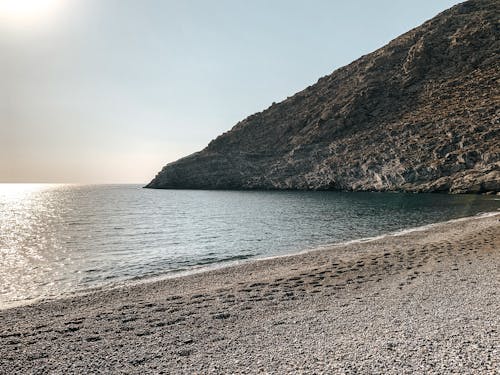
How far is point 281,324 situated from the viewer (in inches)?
457

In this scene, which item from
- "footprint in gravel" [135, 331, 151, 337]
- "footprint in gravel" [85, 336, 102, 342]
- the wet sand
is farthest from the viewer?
"footprint in gravel" [135, 331, 151, 337]

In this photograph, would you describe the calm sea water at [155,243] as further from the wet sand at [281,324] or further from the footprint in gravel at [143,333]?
the footprint in gravel at [143,333]

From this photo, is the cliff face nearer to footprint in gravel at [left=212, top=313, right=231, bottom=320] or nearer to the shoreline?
the shoreline

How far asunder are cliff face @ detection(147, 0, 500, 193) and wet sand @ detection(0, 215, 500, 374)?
8136 centimetres

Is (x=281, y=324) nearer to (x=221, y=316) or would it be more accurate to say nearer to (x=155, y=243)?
(x=221, y=316)

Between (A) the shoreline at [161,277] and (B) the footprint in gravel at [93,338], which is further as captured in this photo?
(A) the shoreline at [161,277]

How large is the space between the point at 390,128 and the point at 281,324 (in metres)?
119

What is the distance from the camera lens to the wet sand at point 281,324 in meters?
8.77

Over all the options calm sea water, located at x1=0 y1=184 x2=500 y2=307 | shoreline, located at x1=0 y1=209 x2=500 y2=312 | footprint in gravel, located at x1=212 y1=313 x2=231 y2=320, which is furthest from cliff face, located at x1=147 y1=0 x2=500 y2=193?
footprint in gravel, located at x1=212 y1=313 x2=231 y2=320

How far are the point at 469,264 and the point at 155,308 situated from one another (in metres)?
17.0

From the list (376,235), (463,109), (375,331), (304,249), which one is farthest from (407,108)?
(375,331)

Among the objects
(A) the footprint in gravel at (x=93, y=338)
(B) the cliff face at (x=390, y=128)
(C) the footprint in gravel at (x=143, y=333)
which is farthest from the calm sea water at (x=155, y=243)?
(B) the cliff face at (x=390, y=128)

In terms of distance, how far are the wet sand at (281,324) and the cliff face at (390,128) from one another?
81.4 meters

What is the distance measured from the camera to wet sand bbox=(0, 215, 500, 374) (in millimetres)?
8766
